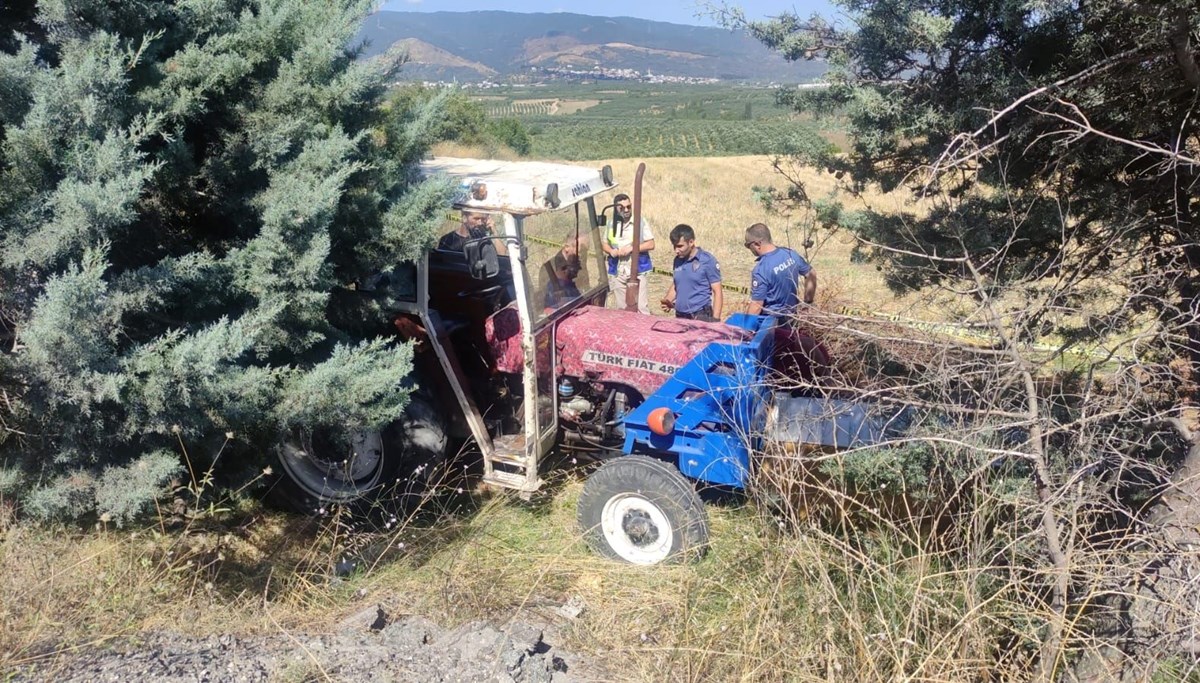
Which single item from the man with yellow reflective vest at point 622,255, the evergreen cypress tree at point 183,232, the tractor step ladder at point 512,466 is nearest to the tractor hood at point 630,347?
the tractor step ladder at point 512,466

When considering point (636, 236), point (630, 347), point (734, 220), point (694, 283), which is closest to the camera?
point (630, 347)

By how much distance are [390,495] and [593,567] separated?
1317 millimetres

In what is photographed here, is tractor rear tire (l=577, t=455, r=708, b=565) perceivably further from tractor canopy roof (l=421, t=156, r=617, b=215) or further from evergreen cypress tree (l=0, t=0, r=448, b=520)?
tractor canopy roof (l=421, t=156, r=617, b=215)

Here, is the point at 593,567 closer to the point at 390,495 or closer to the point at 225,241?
the point at 390,495

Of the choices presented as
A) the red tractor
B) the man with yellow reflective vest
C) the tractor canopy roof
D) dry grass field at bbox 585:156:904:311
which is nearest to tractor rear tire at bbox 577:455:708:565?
the red tractor

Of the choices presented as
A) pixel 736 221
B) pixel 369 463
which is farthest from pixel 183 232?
pixel 736 221

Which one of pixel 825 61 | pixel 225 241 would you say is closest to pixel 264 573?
pixel 225 241

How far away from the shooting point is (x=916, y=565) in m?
3.43

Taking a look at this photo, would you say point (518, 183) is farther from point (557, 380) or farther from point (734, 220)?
point (734, 220)

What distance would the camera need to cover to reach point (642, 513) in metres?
4.66

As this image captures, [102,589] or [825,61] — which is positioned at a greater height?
[825,61]

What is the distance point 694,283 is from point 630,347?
211cm

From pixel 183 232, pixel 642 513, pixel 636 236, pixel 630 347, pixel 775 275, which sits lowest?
pixel 642 513

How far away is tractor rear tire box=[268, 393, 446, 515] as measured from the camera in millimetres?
4930
